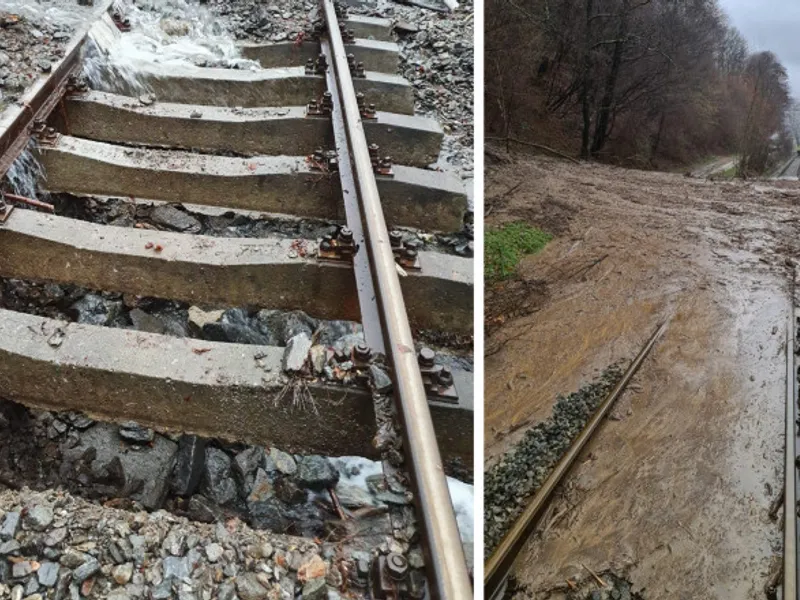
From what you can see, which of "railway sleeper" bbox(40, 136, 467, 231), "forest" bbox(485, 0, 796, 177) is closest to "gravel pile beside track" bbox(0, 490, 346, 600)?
"railway sleeper" bbox(40, 136, 467, 231)

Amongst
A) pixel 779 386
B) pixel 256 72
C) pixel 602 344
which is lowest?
pixel 779 386

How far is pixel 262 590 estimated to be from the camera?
4.49 feet

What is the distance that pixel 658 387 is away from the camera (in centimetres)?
424

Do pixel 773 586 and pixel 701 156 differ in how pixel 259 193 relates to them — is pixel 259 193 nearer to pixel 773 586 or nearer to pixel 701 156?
pixel 773 586

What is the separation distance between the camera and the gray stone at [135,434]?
7.16 ft

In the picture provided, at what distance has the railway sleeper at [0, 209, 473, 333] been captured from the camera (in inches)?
86.4

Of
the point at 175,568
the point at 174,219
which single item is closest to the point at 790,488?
the point at 175,568

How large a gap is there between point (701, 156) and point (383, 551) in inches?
616

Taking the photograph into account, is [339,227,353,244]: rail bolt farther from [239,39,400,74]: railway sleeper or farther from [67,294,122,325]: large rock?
[239,39,400,74]: railway sleeper

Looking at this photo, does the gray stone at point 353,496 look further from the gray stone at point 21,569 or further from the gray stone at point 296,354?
the gray stone at point 21,569

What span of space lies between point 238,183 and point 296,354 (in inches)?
52.0

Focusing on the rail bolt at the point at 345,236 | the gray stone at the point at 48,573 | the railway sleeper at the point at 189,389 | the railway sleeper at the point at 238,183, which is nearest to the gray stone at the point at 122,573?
the gray stone at the point at 48,573

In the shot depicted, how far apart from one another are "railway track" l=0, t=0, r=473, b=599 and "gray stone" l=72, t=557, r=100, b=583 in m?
0.52

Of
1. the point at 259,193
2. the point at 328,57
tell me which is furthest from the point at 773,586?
the point at 328,57
